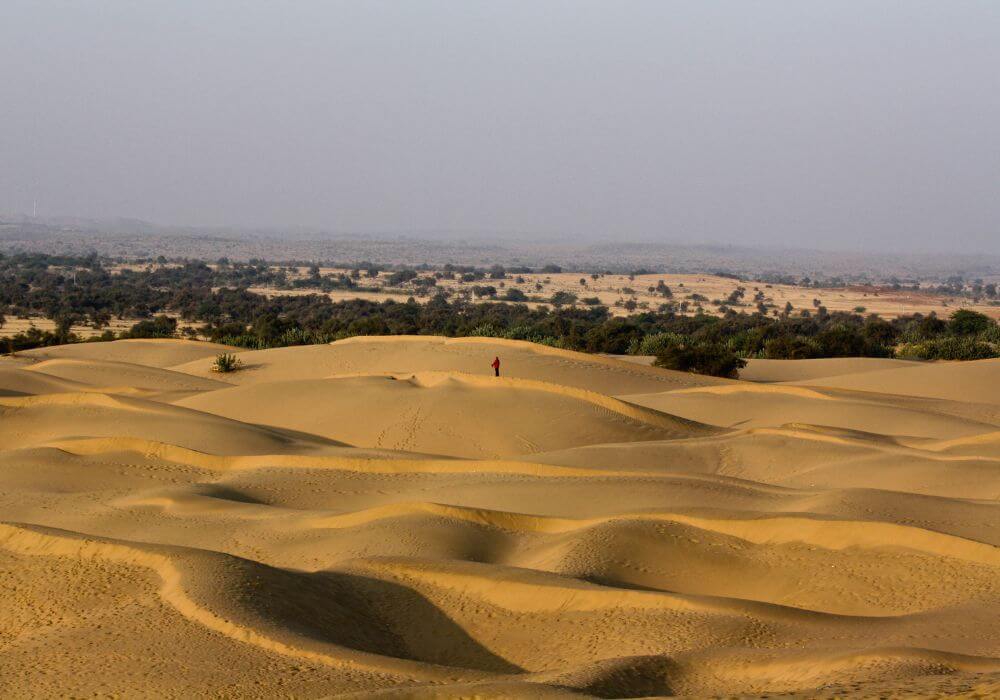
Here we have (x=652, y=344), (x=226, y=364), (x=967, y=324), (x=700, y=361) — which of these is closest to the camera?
(x=226, y=364)

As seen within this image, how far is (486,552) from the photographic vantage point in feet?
40.9

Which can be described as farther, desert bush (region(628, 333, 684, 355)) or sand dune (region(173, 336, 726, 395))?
desert bush (region(628, 333, 684, 355))

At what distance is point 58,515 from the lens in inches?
563

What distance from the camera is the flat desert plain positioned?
7.89 meters

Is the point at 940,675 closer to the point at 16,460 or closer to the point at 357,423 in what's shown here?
the point at 16,460

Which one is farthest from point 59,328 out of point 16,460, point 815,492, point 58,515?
point 815,492

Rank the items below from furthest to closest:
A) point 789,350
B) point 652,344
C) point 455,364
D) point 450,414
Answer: point 652,344, point 789,350, point 455,364, point 450,414

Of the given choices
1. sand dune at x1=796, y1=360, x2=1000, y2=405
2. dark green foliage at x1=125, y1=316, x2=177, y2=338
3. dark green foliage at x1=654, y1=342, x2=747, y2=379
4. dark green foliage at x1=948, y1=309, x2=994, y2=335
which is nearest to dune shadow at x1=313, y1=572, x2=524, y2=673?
sand dune at x1=796, y1=360, x2=1000, y2=405

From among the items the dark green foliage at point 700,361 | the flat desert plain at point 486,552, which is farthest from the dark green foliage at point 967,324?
the flat desert plain at point 486,552

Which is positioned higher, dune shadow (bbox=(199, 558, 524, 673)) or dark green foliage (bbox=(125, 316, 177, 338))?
dune shadow (bbox=(199, 558, 524, 673))

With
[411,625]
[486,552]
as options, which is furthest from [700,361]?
[411,625]

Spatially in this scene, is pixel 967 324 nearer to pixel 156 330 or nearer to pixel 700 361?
pixel 700 361

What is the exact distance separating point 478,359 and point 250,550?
68.4 ft

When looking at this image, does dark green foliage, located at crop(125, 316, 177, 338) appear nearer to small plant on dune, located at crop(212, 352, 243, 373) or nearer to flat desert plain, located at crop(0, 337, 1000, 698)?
small plant on dune, located at crop(212, 352, 243, 373)
